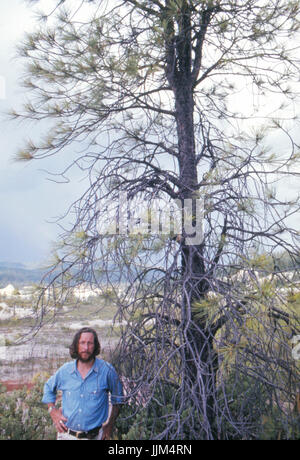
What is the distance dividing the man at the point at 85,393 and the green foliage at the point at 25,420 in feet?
1.37

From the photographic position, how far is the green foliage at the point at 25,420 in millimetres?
2150

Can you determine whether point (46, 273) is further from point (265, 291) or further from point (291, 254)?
point (291, 254)

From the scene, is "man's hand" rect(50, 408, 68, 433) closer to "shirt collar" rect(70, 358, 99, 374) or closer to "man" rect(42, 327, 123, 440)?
"man" rect(42, 327, 123, 440)

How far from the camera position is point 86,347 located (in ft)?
6.15

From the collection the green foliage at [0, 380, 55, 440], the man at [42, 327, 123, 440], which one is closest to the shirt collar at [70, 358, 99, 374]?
the man at [42, 327, 123, 440]

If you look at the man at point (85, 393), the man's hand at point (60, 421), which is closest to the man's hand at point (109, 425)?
the man at point (85, 393)

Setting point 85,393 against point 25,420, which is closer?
point 85,393

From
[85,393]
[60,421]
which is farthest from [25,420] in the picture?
[85,393]

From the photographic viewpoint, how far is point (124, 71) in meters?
1.98

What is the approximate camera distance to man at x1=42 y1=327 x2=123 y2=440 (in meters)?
1.80

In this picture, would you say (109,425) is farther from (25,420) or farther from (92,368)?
(25,420)

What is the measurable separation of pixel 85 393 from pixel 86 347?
18 centimetres

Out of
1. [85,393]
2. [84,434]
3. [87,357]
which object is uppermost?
[87,357]
